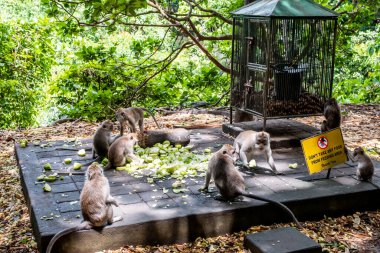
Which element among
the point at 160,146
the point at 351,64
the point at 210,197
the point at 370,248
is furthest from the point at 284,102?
the point at 351,64

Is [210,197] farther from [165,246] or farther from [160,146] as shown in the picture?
[160,146]

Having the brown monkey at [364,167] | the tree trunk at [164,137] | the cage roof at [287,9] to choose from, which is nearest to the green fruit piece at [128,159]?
the tree trunk at [164,137]

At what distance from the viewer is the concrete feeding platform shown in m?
4.86

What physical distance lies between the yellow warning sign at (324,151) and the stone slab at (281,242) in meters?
1.34

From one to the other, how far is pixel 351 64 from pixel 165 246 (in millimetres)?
13765

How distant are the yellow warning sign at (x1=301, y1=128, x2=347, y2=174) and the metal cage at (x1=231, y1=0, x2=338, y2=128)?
1.71 m

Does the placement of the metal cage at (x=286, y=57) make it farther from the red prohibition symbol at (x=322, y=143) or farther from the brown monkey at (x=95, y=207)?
the brown monkey at (x=95, y=207)

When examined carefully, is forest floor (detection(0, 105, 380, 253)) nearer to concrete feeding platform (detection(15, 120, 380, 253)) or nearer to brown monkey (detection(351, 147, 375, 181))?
concrete feeding platform (detection(15, 120, 380, 253))

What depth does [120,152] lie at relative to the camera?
Result: 671cm

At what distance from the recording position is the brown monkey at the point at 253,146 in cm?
668

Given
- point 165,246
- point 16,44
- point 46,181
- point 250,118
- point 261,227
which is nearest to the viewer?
point 165,246

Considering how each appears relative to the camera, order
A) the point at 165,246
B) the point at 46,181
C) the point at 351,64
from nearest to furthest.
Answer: the point at 165,246
the point at 46,181
the point at 351,64

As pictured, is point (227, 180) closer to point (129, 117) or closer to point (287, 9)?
point (129, 117)

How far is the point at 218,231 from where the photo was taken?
5.24 metres
